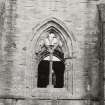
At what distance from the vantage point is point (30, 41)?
12.2m

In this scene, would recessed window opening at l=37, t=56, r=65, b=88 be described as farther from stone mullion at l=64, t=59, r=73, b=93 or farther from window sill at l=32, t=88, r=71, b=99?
window sill at l=32, t=88, r=71, b=99

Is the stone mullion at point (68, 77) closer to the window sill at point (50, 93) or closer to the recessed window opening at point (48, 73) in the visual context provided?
the window sill at point (50, 93)

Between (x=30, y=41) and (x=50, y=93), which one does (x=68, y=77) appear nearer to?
(x=50, y=93)

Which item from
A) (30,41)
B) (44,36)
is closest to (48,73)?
(44,36)

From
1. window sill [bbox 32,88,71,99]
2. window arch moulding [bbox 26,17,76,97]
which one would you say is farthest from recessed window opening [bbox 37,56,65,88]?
window sill [bbox 32,88,71,99]

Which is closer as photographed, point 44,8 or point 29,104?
point 29,104

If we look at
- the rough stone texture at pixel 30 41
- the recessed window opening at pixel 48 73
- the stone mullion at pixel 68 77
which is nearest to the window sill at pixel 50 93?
the rough stone texture at pixel 30 41

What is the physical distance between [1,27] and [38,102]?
2950 millimetres

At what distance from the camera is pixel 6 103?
11.7m

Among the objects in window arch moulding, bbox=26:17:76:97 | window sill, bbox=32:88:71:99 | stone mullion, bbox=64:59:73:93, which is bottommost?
window sill, bbox=32:88:71:99

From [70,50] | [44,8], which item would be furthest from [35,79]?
[44,8]

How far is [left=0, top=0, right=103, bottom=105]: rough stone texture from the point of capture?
465 inches

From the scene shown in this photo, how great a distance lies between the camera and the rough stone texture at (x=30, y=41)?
38.7 ft

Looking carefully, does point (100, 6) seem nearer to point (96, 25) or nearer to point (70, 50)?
point (96, 25)
